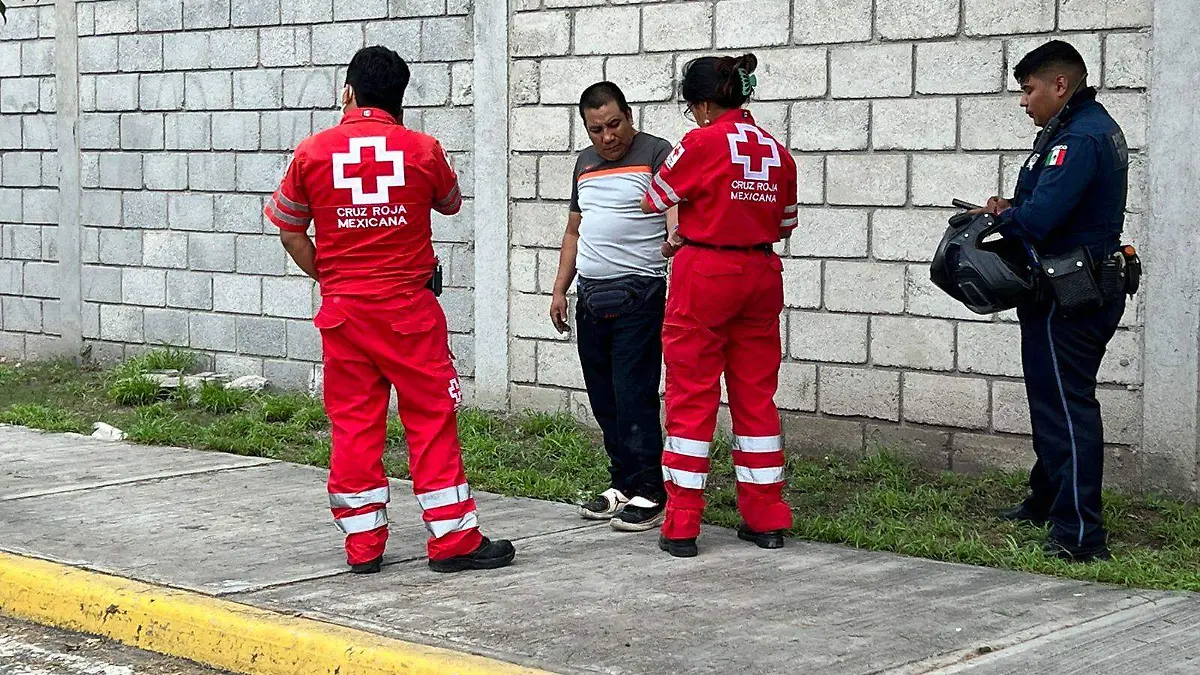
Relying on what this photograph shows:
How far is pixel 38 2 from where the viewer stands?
12.6 m

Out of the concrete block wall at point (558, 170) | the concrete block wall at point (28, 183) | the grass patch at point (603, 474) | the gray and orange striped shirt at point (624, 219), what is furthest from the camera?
the concrete block wall at point (28, 183)

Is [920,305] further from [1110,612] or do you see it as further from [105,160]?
[105,160]

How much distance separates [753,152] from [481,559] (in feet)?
6.34

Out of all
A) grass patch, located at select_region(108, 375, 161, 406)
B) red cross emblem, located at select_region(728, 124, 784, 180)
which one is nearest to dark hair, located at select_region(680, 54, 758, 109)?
red cross emblem, located at select_region(728, 124, 784, 180)

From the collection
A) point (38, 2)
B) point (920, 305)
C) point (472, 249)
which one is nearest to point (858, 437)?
point (920, 305)

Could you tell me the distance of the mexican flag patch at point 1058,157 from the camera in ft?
20.5

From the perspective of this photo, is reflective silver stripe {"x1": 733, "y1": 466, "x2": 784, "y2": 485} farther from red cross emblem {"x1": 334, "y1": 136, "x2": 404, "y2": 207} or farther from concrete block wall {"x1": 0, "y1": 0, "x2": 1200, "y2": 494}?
red cross emblem {"x1": 334, "y1": 136, "x2": 404, "y2": 207}

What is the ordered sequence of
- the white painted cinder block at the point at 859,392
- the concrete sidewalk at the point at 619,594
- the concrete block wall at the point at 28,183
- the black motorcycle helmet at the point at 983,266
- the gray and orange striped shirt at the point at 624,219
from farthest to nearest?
the concrete block wall at the point at 28,183 < the white painted cinder block at the point at 859,392 < the gray and orange striped shirt at the point at 624,219 < the black motorcycle helmet at the point at 983,266 < the concrete sidewalk at the point at 619,594

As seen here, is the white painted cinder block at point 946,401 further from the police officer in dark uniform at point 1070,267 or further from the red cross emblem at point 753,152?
the red cross emblem at point 753,152

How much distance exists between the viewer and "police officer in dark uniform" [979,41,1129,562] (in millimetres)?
6258

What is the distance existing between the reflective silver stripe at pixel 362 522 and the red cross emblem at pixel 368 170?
120cm

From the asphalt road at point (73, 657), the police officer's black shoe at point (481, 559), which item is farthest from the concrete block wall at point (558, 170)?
the asphalt road at point (73, 657)

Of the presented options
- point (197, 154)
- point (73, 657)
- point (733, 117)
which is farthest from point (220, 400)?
point (733, 117)

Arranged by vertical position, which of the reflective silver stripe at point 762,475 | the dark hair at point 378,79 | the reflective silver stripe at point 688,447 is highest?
the dark hair at point 378,79
